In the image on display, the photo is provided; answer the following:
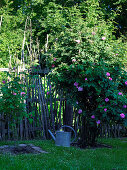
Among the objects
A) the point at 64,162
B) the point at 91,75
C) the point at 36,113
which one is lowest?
the point at 64,162

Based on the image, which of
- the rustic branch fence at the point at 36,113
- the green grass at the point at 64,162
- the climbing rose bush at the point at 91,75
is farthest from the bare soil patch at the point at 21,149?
the climbing rose bush at the point at 91,75

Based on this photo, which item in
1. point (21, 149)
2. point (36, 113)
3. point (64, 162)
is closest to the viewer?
point (64, 162)

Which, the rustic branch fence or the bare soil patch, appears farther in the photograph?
the rustic branch fence

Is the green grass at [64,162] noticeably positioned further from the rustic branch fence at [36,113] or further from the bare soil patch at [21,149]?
the rustic branch fence at [36,113]

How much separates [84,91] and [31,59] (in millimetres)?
1656

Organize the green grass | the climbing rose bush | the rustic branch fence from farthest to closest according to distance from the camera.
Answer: the rustic branch fence, the climbing rose bush, the green grass

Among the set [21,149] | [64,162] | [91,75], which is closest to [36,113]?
[21,149]

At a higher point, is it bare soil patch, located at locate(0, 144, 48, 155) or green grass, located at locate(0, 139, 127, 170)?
bare soil patch, located at locate(0, 144, 48, 155)

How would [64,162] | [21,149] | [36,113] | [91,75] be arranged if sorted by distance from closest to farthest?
[64,162], [21,149], [91,75], [36,113]

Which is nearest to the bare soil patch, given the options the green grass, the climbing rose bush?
the green grass

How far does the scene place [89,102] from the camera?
4.93 meters

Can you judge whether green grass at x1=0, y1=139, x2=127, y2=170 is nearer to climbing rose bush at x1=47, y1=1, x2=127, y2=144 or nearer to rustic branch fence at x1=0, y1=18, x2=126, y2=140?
climbing rose bush at x1=47, y1=1, x2=127, y2=144

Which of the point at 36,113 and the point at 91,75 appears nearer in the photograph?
the point at 91,75

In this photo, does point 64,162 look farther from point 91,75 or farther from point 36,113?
point 36,113
